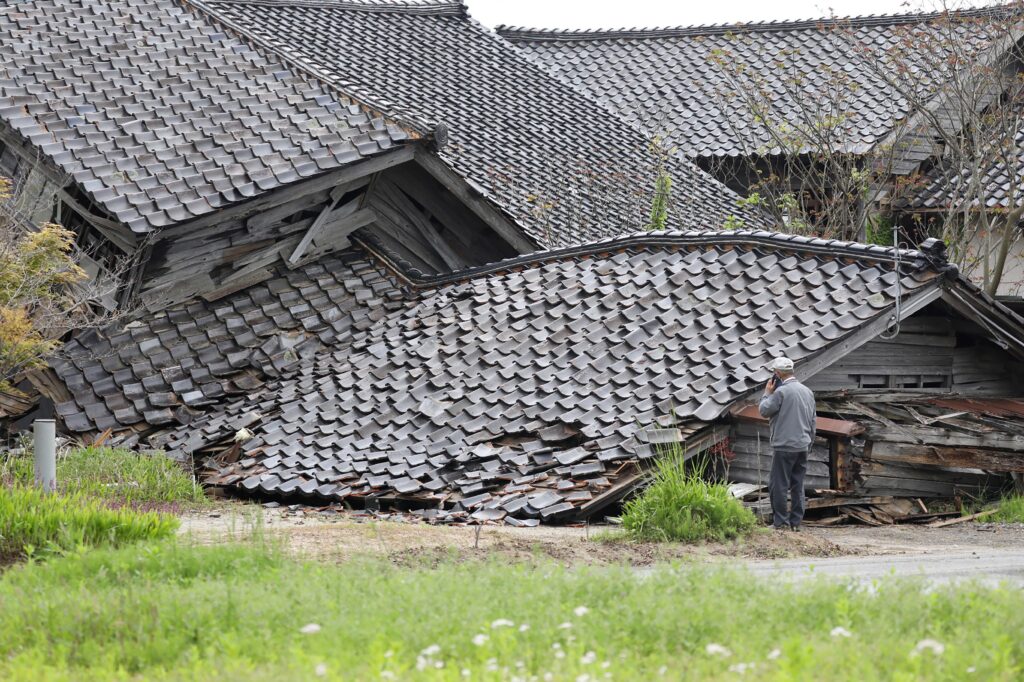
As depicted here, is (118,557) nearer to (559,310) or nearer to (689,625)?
(689,625)

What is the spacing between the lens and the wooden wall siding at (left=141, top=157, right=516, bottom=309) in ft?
48.5

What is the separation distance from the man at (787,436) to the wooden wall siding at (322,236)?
23.9ft

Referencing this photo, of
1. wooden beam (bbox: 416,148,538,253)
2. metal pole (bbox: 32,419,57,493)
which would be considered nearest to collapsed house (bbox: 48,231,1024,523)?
wooden beam (bbox: 416,148,538,253)

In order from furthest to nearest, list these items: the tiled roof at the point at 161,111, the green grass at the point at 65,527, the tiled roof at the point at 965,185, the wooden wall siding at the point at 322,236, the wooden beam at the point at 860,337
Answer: the tiled roof at the point at 965,185
the wooden wall siding at the point at 322,236
the tiled roof at the point at 161,111
the wooden beam at the point at 860,337
the green grass at the point at 65,527

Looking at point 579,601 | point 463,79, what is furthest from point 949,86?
point 579,601

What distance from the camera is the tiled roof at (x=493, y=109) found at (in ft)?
59.9

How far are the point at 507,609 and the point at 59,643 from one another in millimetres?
2147

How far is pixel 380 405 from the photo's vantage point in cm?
1335

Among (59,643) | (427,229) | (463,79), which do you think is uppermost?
(463,79)

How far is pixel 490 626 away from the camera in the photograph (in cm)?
555

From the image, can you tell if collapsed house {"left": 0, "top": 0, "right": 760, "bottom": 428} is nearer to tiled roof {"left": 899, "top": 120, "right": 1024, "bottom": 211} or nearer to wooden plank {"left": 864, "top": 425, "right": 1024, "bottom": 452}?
tiled roof {"left": 899, "top": 120, "right": 1024, "bottom": 211}

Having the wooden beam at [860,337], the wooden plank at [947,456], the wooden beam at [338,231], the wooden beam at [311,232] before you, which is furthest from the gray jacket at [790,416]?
the wooden beam at [338,231]

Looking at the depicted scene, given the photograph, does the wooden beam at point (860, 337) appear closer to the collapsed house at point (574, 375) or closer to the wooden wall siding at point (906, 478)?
the collapsed house at point (574, 375)

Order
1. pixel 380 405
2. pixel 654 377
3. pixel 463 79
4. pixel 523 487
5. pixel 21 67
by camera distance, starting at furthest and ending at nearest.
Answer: pixel 463 79
pixel 21 67
pixel 380 405
pixel 654 377
pixel 523 487
